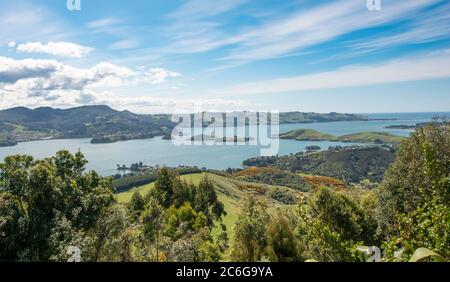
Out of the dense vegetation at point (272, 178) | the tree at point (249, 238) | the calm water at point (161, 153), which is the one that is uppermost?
the tree at point (249, 238)

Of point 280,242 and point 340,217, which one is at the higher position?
point 280,242

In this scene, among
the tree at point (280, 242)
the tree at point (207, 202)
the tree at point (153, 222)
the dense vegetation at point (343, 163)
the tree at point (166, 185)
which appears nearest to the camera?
the tree at point (280, 242)

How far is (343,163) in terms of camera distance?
135 m

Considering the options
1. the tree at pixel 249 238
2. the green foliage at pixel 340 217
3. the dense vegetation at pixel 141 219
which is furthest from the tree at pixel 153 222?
the green foliage at pixel 340 217

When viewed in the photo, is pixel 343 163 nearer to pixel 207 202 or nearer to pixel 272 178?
pixel 272 178

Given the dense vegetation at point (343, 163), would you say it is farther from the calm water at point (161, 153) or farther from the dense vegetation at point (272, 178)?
the dense vegetation at point (272, 178)

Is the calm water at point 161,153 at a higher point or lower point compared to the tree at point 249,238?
lower

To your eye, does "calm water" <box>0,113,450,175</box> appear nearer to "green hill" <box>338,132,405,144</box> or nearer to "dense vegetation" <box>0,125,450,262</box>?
"green hill" <box>338,132,405,144</box>

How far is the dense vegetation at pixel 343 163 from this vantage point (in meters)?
125

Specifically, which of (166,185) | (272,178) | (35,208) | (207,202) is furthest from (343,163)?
(35,208)

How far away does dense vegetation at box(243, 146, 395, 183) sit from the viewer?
125125 mm
